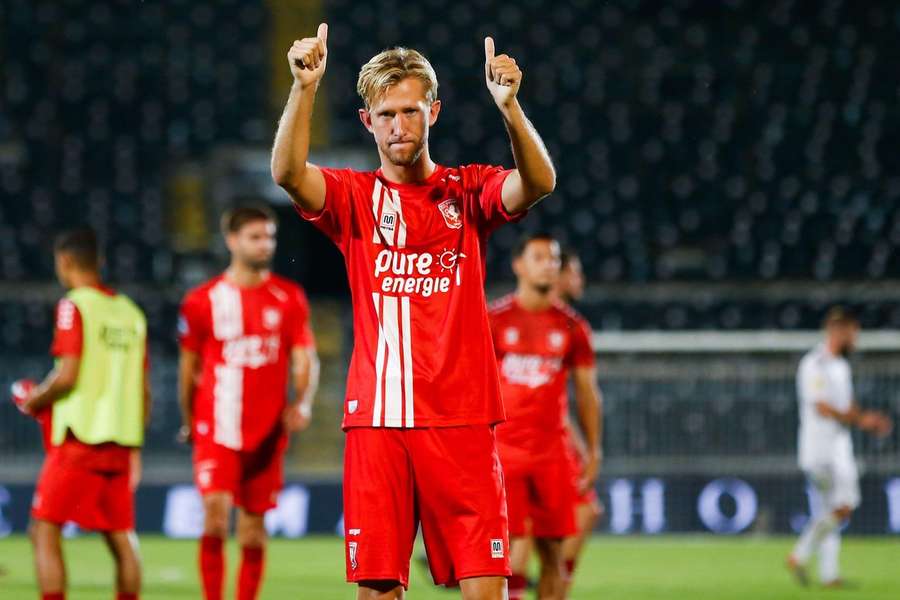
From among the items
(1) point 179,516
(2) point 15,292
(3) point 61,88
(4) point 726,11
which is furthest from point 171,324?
(4) point 726,11

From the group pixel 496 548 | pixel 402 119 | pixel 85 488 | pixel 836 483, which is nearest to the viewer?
pixel 402 119

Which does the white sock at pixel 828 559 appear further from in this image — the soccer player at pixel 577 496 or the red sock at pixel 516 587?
the red sock at pixel 516 587

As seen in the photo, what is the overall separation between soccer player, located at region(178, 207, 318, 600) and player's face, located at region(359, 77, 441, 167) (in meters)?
3.21

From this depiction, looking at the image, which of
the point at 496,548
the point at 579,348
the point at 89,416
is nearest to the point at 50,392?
the point at 89,416

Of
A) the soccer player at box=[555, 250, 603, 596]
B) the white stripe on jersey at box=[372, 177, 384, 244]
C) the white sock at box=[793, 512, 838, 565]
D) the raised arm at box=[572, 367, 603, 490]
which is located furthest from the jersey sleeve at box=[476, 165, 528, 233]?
the white sock at box=[793, 512, 838, 565]

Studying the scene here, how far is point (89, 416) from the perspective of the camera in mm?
6102

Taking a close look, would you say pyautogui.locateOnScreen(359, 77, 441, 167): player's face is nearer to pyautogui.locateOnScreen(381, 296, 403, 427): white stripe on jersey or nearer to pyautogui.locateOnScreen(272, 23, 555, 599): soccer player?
pyautogui.locateOnScreen(272, 23, 555, 599): soccer player

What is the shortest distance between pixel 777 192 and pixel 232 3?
7.41m

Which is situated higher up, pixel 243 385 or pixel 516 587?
pixel 243 385

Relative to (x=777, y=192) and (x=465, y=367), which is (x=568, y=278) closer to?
(x=465, y=367)

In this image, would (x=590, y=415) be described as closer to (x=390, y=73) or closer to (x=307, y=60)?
(x=390, y=73)

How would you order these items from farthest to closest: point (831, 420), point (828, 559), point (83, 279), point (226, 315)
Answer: point (831, 420) → point (828, 559) → point (226, 315) → point (83, 279)

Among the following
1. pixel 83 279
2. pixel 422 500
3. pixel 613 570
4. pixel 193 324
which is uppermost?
pixel 83 279

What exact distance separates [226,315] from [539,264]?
147 cm
